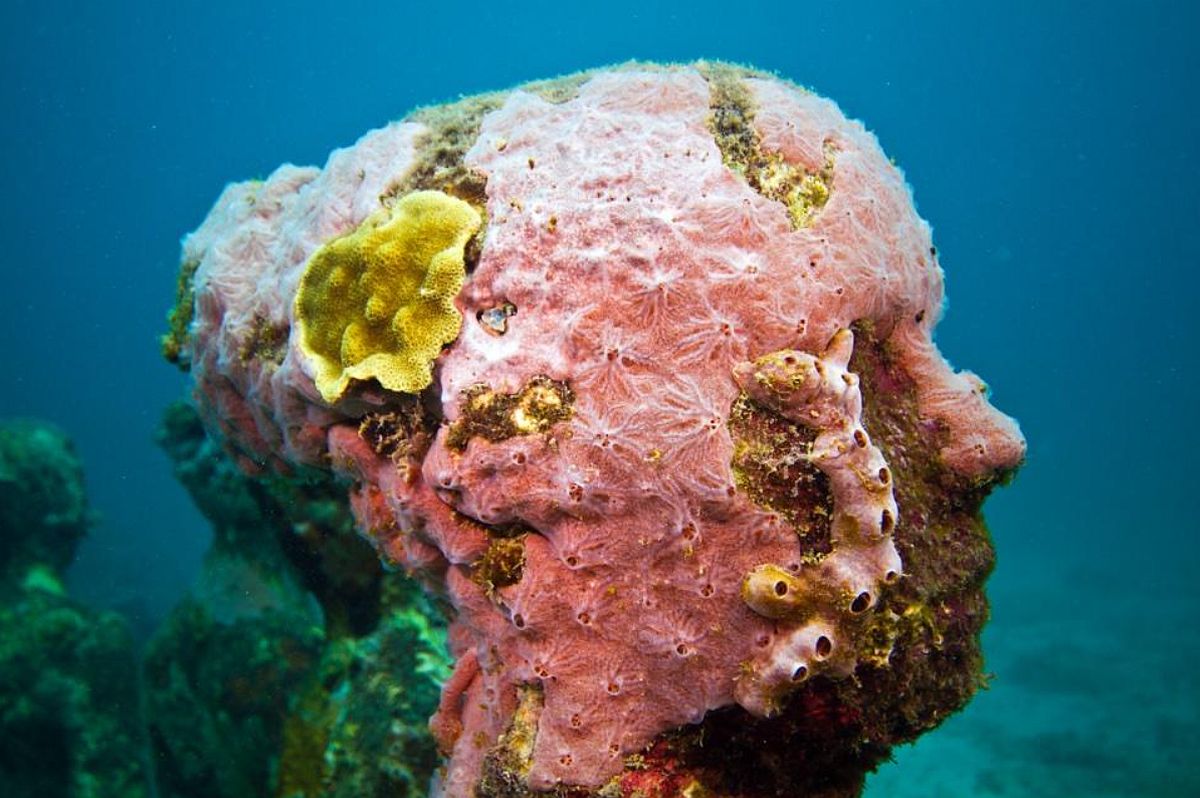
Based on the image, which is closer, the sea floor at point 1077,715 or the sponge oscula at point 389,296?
the sponge oscula at point 389,296

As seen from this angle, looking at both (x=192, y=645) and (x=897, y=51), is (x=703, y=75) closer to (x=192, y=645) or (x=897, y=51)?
(x=192, y=645)

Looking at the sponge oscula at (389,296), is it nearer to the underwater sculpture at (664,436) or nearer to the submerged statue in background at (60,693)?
the underwater sculpture at (664,436)

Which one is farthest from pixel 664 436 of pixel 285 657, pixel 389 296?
pixel 285 657

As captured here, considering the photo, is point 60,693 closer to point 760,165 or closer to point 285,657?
point 285,657

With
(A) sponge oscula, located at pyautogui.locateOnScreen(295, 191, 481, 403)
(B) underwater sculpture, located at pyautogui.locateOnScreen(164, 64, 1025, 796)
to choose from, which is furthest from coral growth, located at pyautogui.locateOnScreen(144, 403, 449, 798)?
(A) sponge oscula, located at pyautogui.locateOnScreen(295, 191, 481, 403)

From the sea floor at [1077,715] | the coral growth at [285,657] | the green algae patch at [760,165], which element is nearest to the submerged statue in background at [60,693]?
the coral growth at [285,657]

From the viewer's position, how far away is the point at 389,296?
12.1 feet

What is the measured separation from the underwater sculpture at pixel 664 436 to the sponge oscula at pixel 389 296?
0.05ft

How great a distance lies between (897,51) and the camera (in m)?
92.2

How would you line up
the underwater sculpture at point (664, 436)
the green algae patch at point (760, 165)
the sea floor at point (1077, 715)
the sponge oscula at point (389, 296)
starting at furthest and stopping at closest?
the sea floor at point (1077, 715) → the green algae patch at point (760, 165) → the sponge oscula at point (389, 296) → the underwater sculpture at point (664, 436)

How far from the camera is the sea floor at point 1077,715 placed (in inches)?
547

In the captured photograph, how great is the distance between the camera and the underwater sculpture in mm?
2992

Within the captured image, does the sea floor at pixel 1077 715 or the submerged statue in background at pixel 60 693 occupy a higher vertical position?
the sea floor at pixel 1077 715

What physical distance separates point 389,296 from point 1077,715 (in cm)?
1940
